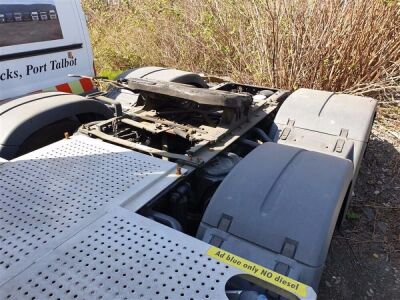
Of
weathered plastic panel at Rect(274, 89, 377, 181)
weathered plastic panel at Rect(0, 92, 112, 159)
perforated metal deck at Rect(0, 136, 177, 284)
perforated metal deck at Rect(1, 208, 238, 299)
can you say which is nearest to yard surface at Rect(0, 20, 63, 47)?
weathered plastic panel at Rect(0, 92, 112, 159)

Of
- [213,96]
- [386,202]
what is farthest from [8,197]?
[386,202]

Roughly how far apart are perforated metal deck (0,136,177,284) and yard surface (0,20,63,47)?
1285 millimetres

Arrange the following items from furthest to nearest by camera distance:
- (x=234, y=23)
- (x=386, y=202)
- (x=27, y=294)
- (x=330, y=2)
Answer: (x=234, y=23) → (x=330, y=2) → (x=386, y=202) → (x=27, y=294)

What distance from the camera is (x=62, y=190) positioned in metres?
1.63

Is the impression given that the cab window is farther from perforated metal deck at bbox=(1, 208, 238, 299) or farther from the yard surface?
perforated metal deck at bbox=(1, 208, 238, 299)

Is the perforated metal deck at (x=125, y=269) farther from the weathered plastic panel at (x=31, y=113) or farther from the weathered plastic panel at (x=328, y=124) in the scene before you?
the weathered plastic panel at (x=328, y=124)

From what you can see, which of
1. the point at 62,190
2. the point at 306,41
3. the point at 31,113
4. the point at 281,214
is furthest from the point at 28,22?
the point at 306,41

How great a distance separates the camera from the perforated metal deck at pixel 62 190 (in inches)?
51.5

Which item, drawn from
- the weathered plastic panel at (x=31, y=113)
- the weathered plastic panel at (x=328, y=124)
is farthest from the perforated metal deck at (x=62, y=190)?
the weathered plastic panel at (x=328, y=124)

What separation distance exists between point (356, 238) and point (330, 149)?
3.21 feet

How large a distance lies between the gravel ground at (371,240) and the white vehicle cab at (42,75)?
6.85 feet

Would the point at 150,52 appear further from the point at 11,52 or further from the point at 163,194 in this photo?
the point at 163,194

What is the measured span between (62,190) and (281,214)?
96cm

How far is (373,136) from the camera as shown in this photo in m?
4.43
